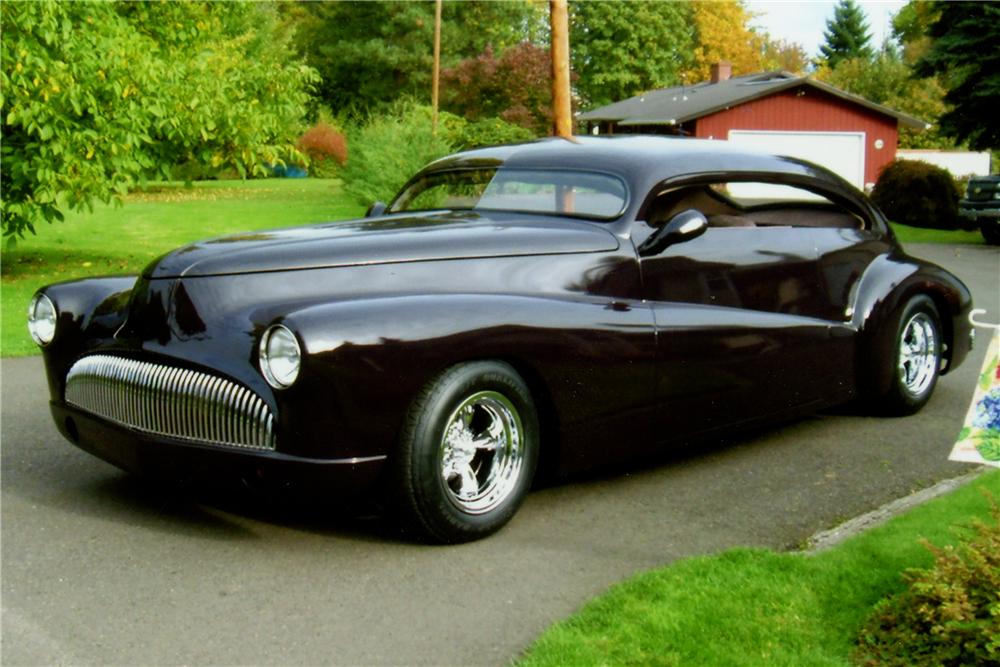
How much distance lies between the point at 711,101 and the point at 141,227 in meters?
23.1

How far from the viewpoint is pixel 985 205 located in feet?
73.1

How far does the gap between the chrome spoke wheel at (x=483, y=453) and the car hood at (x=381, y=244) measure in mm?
685

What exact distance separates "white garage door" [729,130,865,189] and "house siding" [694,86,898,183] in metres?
0.29

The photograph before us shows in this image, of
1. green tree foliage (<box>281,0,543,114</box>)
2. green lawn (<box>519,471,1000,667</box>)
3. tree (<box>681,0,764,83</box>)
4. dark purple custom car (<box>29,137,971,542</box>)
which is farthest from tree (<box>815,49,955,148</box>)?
green lawn (<box>519,471,1000,667</box>)

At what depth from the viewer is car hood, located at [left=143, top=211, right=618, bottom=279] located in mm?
4789

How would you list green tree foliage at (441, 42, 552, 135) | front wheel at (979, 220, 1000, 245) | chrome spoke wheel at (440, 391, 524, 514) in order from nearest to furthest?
chrome spoke wheel at (440, 391, 524, 514) < front wheel at (979, 220, 1000, 245) < green tree foliage at (441, 42, 552, 135)

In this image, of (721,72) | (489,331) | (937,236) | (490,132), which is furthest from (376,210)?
(721,72)

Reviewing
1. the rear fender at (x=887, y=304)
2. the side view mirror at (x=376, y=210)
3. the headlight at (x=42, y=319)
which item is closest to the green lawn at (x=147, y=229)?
the side view mirror at (x=376, y=210)

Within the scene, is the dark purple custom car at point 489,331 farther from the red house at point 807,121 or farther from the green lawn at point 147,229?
the red house at point 807,121

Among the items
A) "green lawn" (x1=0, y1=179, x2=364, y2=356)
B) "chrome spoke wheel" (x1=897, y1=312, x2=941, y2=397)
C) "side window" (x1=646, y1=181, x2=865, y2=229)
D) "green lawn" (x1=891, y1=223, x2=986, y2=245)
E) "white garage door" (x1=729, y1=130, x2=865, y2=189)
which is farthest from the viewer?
"white garage door" (x1=729, y1=130, x2=865, y2=189)

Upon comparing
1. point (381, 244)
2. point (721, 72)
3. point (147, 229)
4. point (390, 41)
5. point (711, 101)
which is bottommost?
point (147, 229)

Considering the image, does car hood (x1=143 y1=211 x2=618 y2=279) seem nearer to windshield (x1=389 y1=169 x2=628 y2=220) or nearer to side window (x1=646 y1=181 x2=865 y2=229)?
windshield (x1=389 y1=169 x2=628 y2=220)

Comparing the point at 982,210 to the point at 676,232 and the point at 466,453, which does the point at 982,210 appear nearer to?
the point at 676,232

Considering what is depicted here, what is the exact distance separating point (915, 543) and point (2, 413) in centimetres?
508
